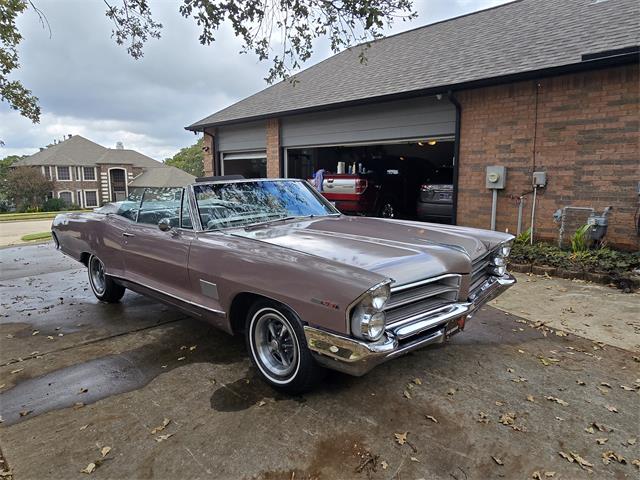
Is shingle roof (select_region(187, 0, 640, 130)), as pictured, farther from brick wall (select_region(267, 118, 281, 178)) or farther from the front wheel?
the front wheel

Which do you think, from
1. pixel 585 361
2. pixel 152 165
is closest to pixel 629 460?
pixel 585 361

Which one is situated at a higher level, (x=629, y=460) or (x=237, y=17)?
(x=237, y=17)

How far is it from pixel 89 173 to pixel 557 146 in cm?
4896

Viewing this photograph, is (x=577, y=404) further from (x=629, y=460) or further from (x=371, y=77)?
(x=371, y=77)

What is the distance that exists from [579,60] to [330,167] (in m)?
8.55

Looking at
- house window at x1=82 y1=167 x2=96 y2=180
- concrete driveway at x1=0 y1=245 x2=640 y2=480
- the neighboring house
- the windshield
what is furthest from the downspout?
house window at x1=82 y1=167 x2=96 y2=180

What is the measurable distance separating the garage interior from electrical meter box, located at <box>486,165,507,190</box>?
1.38 metres

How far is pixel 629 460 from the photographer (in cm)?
211

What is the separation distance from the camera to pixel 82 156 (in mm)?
45125

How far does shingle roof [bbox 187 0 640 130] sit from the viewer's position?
7.10 meters

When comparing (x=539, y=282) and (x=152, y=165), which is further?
(x=152, y=165)

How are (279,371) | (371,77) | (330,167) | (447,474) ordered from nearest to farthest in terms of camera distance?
(447,474) → (279,371) → (371,77) → (330,167)

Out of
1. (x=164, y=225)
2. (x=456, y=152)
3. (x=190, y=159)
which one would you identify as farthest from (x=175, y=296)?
(x=190, y=159)

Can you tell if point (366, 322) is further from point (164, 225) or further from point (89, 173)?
point (89, 173)
